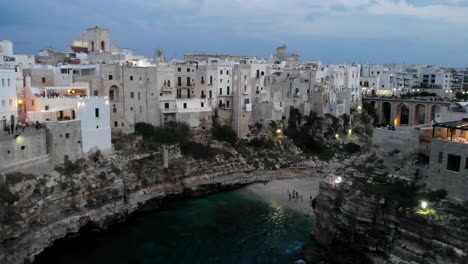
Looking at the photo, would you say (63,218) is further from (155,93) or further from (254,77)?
(254,77)

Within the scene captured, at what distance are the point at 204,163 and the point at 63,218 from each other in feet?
51.8

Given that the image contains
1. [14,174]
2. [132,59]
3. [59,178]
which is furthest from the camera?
[132,59]

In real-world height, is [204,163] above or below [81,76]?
below

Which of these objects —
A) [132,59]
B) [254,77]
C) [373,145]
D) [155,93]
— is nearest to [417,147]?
[373,145]

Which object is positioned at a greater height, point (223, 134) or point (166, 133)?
point (166, 133)

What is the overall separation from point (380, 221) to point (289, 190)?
19.3m

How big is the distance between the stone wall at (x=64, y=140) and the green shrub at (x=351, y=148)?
3237cm

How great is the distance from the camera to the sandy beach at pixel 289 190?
37306 millimetres

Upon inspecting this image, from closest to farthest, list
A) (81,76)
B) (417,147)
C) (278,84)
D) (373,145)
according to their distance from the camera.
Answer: (417,147) < (373,145) < (81,76) < (278,84)

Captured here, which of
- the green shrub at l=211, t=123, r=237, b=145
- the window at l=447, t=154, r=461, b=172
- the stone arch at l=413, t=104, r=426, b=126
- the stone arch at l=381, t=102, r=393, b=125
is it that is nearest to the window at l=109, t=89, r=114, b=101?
the green shrub at l=211, t=123, r=237, b=145

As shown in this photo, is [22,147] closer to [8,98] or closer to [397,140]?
[8,98]

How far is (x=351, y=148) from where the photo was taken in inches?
2110

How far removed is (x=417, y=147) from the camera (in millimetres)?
23625

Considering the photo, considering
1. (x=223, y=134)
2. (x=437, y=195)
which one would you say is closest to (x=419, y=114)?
(x=223, y=134)
